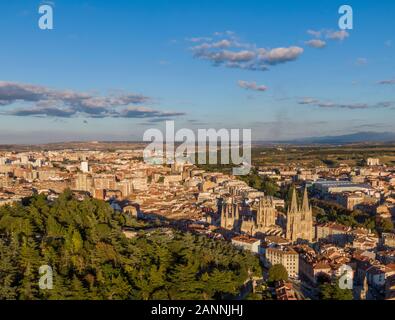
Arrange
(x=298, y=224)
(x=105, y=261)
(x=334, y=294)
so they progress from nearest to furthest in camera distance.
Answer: (x=334, y=294)
(x=105, y=261)
(x=298, y=224)

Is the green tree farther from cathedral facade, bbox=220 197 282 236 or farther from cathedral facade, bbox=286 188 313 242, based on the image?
cathedral facade, bbox=220 197 282 236

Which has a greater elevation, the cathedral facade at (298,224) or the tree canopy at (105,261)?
the tree canopy at (105,261)

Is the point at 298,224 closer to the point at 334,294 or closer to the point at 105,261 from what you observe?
the point at 334,294

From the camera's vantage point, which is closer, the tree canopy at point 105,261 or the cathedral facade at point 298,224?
the tree canopy at point 105,261

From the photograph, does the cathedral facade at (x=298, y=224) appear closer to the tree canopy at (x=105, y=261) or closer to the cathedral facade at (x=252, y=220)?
the cathedral facade at (x=252, y=220)

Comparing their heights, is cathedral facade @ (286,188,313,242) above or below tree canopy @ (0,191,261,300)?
below

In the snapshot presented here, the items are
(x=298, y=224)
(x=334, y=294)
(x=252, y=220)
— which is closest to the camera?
(x=334, y=294)

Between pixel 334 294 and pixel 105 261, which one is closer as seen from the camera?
pixel 334 294

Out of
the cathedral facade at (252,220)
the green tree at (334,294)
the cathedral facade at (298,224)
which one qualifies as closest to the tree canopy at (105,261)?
the green tree at (334,294)

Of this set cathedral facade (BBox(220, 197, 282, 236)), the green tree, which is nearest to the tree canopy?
the green tree

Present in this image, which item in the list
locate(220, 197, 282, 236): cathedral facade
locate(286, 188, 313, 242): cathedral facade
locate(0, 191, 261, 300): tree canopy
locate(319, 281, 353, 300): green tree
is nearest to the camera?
locate(0, 191, 261, 300): tree canopy

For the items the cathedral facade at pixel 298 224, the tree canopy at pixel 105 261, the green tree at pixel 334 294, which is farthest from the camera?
the cathedral facade at pixel 298 224

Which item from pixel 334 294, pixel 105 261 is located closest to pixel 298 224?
pixel 334 294
